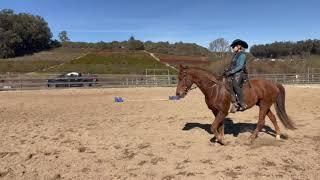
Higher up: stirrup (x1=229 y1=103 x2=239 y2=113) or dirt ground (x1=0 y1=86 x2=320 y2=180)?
stirrup (x1=229 y1=103 x2=239 y2=113)

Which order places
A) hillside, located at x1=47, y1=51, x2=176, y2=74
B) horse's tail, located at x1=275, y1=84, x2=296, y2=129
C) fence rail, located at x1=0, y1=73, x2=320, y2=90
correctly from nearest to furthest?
horse's tail, located at x1=275, y1=84, x2=296, y2=129
fence rail, located at x1=0, y1=73, x2=320, y2=90
hillside, located at x1=47, y1=51, x2=176, y2=74

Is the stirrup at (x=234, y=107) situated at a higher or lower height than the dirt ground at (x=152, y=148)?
higher

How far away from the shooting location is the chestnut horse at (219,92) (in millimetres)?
8898

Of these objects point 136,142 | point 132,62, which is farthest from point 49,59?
point 136,142

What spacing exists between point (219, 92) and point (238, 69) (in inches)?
24.1

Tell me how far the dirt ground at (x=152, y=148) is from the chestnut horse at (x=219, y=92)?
1.40ft

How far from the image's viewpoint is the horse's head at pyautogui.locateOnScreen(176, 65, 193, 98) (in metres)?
9.03

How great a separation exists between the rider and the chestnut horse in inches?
6.2

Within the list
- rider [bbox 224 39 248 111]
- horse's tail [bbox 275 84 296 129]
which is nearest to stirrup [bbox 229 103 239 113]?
rider [bbox 224 39 248 111]

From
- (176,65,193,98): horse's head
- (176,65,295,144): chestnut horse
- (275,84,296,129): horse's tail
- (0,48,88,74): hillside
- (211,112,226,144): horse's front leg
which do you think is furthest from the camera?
(0,48,88,74): hillside

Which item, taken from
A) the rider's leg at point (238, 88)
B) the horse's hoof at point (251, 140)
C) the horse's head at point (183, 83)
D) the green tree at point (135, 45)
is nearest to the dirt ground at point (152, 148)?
the horse's hoof at point (251, 140)

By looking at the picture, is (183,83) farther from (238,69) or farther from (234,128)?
(234,128)

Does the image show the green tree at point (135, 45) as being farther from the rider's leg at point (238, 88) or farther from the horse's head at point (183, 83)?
the rider's leg at point (238, 88)

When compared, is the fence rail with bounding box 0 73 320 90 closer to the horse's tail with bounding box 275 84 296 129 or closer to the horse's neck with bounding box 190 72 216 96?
the horse's neck with bounding box 190 72 216 96
